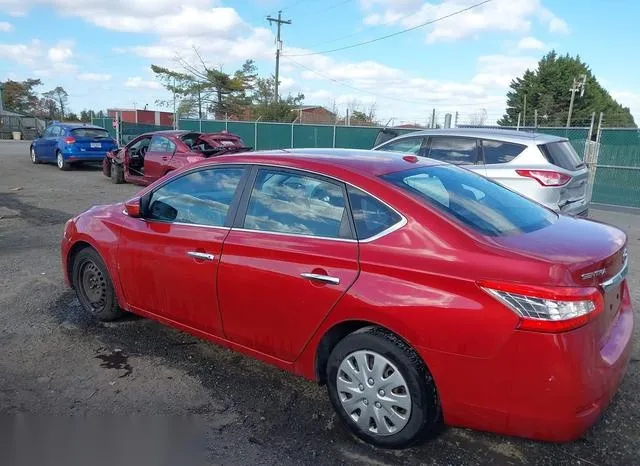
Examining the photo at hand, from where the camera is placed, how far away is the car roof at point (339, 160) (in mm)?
3184

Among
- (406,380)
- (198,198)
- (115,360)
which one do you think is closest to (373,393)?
(406,380)

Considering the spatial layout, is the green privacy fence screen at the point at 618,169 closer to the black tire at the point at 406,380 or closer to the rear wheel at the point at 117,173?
the black tire at the point at 406,380

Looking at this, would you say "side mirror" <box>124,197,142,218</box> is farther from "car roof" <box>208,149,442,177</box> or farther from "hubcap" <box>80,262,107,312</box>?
"car roof" <box>208,149,442,177</box>

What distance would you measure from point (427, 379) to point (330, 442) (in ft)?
2.27

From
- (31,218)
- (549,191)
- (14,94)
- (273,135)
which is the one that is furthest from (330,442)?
(14,94)

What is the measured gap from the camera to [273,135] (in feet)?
68.7

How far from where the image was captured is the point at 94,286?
4.59 meters

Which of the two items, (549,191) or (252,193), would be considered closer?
(252,193)

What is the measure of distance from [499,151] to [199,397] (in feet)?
18.6

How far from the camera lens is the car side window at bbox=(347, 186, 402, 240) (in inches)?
113

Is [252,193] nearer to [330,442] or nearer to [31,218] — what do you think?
[330,442]

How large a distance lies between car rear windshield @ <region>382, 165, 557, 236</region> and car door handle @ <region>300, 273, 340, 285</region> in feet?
2.11

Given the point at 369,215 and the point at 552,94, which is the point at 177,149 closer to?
the point at 369,215

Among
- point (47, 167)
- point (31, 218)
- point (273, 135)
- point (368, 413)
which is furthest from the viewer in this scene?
point (273, 135)
